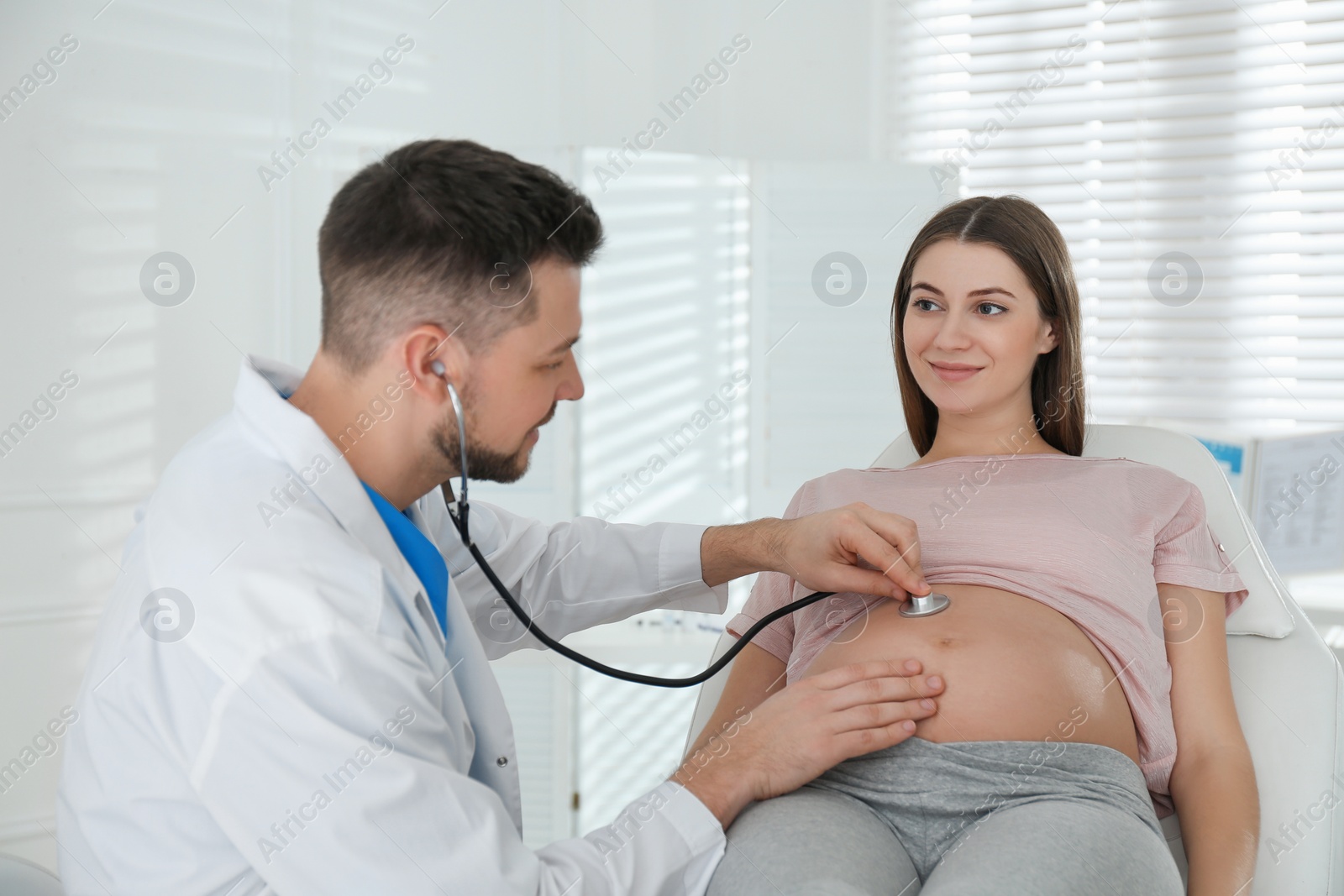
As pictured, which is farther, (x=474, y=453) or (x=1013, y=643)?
(x=1013, y=643)

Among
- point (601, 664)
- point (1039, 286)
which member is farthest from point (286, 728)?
point (1039, 286)

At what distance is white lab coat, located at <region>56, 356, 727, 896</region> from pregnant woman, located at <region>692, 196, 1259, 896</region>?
22cm

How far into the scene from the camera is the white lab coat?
77 cm

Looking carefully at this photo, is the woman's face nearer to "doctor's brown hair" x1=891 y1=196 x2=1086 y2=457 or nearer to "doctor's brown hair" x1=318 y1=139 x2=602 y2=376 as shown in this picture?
"doctor's brown hair" x1=891 y1=196 x2=1086 y2=457

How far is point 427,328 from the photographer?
0.94 meters

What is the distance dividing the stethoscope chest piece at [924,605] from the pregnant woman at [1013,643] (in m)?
0.01

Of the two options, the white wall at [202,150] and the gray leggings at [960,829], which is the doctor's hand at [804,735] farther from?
the white wall at [202,150]

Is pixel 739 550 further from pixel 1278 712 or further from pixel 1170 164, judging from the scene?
pixel 1170 164

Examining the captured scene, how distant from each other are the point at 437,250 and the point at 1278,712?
1122 millimetres

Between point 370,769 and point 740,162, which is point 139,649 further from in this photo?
point 740,162

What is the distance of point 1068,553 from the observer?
123cm

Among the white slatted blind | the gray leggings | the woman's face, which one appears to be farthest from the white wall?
the gray leggings

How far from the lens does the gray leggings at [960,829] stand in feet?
2.85

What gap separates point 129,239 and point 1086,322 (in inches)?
90.6
